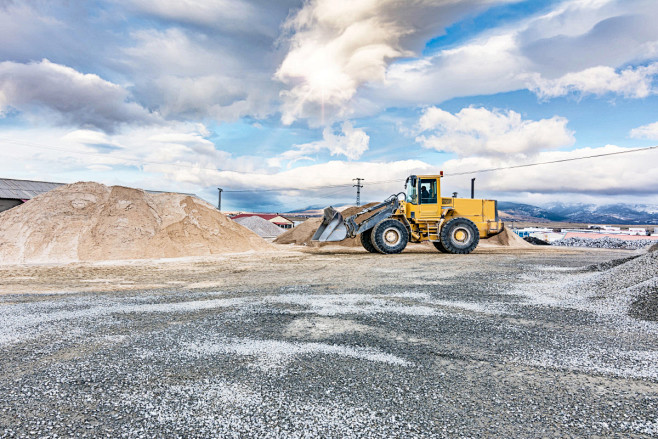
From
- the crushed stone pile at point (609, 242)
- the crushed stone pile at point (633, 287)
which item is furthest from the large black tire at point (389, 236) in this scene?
the crushed stone pile at point (609, 242)

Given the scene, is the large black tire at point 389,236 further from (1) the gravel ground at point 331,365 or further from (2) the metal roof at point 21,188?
(2) the metal roof at point 21,188

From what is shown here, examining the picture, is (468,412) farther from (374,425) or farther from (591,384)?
(591,384)

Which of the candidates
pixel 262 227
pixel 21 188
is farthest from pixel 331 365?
pixel 21 188

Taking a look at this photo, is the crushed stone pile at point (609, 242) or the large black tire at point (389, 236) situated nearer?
the large black tire at point (389, 236)

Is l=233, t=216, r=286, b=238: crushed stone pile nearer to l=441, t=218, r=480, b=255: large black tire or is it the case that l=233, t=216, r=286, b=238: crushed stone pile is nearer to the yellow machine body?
the yellow machine body

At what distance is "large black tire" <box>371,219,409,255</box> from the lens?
17.1 metres

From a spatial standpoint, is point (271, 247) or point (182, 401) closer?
point (182, 401)

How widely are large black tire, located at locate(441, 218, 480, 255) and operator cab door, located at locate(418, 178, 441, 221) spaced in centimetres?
86

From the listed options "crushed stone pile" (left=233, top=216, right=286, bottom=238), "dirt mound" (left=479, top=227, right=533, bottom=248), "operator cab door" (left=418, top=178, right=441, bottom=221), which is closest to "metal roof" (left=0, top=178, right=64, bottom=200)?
"crushed stone pile" (left=233, top=216, right=286, bottom=238)

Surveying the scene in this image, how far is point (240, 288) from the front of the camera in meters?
9.06

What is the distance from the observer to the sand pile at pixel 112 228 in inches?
649

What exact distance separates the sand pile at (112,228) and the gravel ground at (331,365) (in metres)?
9.69

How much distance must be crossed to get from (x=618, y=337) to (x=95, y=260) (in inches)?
698

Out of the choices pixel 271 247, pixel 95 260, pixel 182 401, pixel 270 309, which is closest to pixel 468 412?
pixel 182 401
